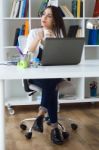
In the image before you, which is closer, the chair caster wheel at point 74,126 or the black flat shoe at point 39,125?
the black flat shoe at point 39,125

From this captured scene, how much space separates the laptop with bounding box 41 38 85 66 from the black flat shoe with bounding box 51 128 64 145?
0.75m

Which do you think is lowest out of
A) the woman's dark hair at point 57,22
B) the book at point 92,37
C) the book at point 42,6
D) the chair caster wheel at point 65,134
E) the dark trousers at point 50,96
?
the chair caster wheel at point 65,134

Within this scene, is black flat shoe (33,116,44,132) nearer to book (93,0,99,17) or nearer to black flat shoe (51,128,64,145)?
black flat shoe (51,128,64,145)

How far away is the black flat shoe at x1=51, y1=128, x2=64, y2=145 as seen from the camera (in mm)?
2975

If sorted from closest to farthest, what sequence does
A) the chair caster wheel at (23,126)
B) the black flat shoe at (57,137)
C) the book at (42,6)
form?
1. the black flat shoe at (57,137)
2. the chair caster wheel at (23,126)
3. the book at (42,6)

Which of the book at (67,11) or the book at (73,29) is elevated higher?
the book at (67,11)

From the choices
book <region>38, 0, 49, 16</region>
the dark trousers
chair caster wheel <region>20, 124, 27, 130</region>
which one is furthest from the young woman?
book <region>38, 0, 49, 16</region>

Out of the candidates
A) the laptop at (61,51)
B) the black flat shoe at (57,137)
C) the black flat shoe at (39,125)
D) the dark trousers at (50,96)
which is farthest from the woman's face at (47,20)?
the black flat shoe at (57,137)

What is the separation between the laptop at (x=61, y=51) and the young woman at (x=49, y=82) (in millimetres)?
402

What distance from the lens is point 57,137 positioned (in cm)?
301

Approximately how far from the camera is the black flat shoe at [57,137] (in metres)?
2.97

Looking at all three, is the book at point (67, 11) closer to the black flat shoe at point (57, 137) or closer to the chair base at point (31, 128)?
the chair base at point (31, 128)

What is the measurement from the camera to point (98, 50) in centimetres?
468

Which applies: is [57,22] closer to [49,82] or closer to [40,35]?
[40,35]
